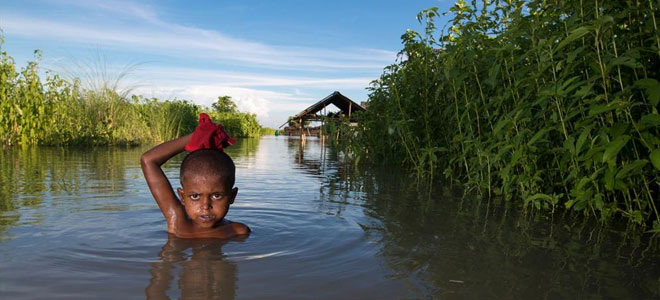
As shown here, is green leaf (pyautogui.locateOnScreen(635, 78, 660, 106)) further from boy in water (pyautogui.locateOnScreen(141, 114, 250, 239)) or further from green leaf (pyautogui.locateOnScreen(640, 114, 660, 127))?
boy in water (pyautogui.locateOnScreen(141, 114, 250, 239))

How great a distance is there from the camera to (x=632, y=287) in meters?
2.38

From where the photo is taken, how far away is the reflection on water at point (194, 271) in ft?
7.14

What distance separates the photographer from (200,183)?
113 inches

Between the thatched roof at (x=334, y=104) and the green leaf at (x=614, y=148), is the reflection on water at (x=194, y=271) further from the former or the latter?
the thatched roof at (x=334, y=104)

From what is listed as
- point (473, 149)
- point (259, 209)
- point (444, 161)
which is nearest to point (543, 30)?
point (473, 149)

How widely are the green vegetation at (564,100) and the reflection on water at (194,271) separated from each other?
95.4 inches

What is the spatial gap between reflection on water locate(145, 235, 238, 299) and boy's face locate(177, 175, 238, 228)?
0.20 m

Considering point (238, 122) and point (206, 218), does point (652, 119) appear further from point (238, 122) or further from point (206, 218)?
point (238, 122)

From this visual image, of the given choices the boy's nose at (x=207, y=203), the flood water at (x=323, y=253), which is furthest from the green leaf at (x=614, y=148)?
the boy's nose at (x=207, y=203)

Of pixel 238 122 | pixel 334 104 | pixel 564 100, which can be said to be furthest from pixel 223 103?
pixel 564 100

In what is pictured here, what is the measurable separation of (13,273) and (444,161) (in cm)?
642

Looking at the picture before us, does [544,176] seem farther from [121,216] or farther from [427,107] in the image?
[121,216]

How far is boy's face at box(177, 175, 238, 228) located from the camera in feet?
9.40

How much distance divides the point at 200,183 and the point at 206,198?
0.13 m
